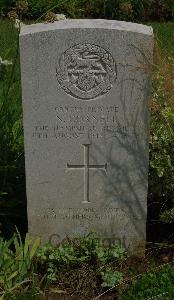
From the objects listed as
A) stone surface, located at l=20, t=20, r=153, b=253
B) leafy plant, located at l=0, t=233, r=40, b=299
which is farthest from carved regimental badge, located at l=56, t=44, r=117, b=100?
leafy plant, located at l=0, t=233, r=40, b=299

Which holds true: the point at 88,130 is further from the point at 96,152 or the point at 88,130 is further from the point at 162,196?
the point at 162,196

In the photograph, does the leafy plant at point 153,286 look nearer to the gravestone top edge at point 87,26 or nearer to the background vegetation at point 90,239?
the background vegetation at point 90,239

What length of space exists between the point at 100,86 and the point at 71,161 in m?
0.51

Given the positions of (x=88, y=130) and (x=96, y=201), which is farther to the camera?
(x=96, y=201)

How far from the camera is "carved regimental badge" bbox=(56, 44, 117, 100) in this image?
3.04 meters

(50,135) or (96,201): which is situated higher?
(50,135)

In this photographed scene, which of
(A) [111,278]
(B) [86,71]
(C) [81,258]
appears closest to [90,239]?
(C) [81,258]

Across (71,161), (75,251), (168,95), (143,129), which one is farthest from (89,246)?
(168,95)

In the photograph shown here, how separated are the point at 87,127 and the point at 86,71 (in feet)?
1.10

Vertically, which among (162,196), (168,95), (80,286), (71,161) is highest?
(168,95)

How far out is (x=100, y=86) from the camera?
3131mm

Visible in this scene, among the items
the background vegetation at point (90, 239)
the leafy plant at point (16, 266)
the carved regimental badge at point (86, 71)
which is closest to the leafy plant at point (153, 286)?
the background vegetation at point (90, 239)

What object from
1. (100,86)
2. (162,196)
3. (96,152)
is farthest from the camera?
(162,196)

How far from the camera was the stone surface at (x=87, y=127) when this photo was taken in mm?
3025
